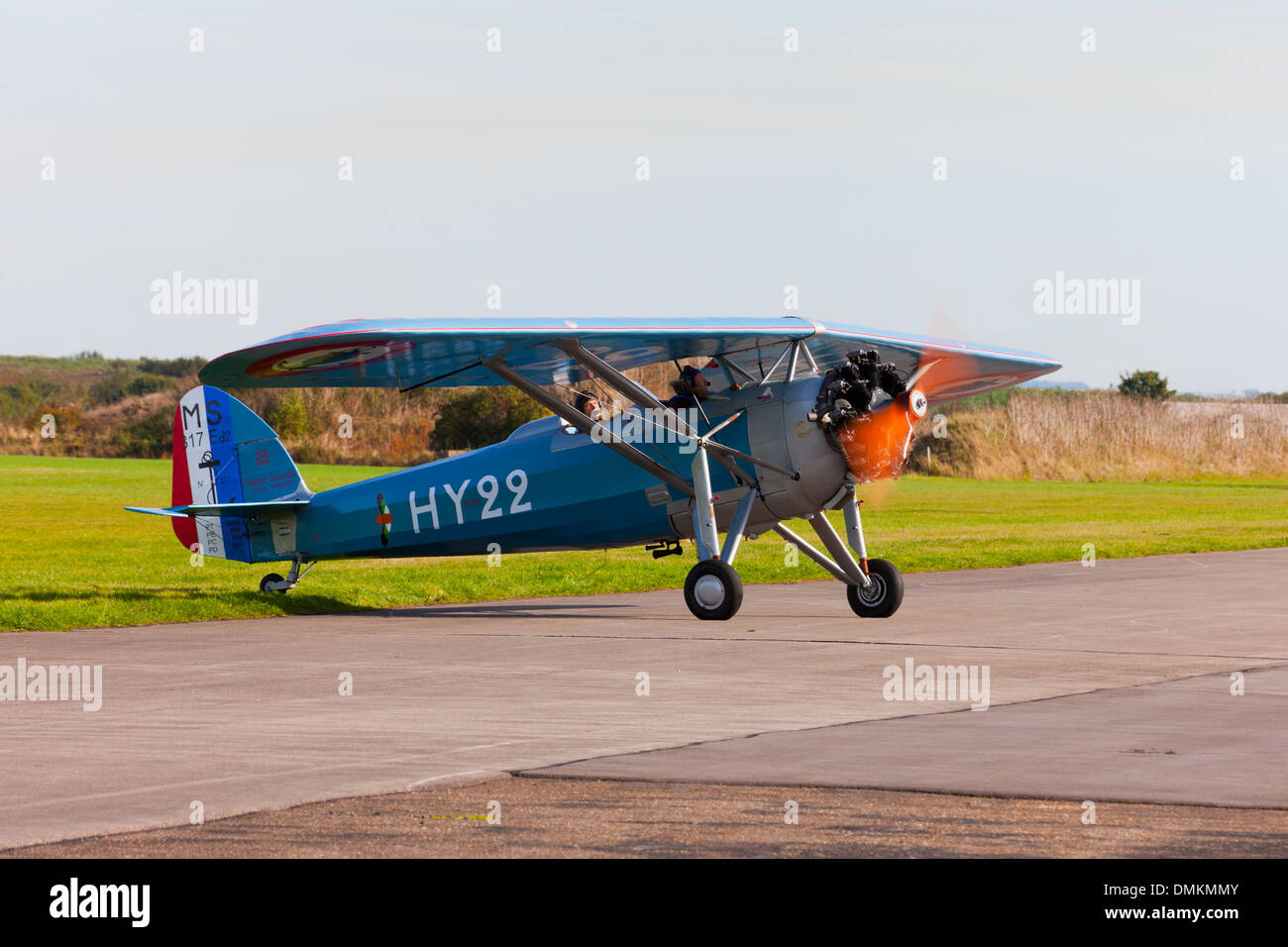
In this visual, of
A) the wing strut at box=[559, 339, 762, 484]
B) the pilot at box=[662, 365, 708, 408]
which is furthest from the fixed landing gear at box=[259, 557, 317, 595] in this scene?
the pilot at box=[662, 365, 708, 408]

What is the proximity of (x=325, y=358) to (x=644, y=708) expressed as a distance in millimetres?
5982

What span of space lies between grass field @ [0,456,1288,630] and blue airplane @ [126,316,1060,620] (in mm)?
1061

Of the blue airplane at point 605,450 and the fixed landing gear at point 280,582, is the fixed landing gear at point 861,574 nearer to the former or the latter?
the blue airplane at point 605,450

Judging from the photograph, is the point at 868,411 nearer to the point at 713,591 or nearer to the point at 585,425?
the point at 713,591

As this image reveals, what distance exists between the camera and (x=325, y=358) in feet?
51.3

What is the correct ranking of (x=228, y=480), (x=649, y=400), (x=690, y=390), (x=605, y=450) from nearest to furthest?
(x=649, y=400) < (x=690, y=390) < (x=605, y=450) < (x=228, y=480)

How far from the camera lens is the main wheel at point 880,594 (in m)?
18.1

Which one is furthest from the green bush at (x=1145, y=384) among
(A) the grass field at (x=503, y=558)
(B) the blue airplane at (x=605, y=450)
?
(B) the blue airplane at (x=605, y=450)

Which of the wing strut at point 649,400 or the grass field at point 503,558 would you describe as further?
the grass field at point 503,558

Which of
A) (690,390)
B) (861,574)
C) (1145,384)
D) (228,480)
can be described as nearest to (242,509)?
(228,480)

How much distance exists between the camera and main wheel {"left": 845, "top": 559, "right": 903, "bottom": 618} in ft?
59.5

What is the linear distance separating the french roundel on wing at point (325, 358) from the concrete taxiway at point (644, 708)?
2.67 meters
